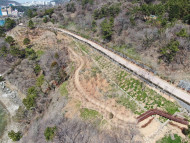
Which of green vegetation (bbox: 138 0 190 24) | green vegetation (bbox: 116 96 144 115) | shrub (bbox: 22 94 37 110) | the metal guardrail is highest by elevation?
green vegetation (bbox: 138 0 190 24)

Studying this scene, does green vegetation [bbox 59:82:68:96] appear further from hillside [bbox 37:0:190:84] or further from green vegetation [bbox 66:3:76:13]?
green vegetation [bbox 66:3:76:13]

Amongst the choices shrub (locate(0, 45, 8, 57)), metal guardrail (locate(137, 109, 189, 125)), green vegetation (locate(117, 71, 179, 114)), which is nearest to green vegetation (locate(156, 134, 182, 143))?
metal guardrail (locate(137, 109, 189, 125))

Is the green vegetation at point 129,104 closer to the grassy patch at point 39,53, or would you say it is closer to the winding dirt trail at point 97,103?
the winding dirt trail at point 97,103

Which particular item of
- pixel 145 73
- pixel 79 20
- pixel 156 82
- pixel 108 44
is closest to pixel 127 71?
pixel 145 73

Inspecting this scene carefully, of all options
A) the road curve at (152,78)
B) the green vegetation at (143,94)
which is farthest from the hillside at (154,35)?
the green vegetation at (143,94)

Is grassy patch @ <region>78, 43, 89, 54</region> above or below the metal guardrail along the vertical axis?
above

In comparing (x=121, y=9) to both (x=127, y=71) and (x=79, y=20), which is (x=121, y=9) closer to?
(x=79, y=20)
